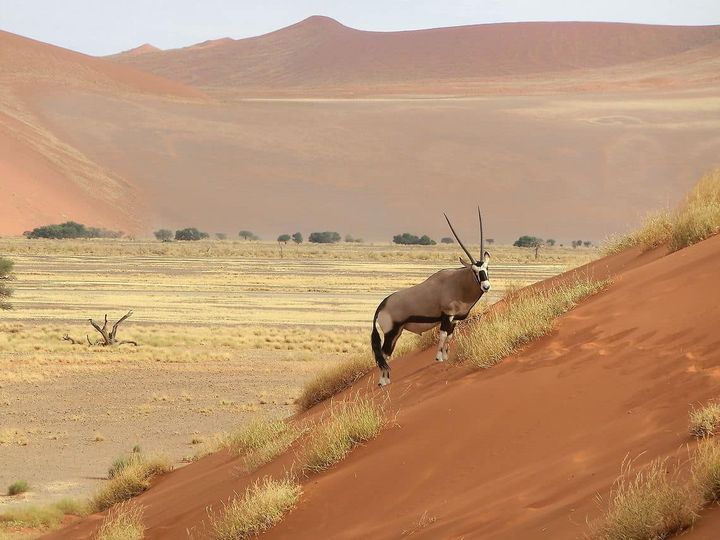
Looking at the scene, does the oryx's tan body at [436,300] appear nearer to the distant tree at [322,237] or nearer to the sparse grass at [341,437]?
the sparse grass at [341,437]

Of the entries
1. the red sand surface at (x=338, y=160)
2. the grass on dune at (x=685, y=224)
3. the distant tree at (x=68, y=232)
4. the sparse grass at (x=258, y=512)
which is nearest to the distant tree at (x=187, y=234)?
the distant tree at (x=68, y=232)

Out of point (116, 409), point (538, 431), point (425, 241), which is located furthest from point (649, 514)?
Answer: point (425, 241)

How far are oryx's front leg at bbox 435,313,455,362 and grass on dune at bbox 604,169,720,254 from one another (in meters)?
2.70

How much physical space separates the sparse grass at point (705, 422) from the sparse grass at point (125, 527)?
5174mm

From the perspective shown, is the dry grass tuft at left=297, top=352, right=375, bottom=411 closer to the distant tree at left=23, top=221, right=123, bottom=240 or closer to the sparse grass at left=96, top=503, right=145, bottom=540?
the sparse grass at left=96, top=503, right=145, bottom=540

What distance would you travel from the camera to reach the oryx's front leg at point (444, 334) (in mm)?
10961

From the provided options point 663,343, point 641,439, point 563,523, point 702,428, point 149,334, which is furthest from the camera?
point 149,334

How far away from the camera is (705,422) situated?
6.58m

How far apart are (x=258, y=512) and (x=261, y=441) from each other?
129 inches

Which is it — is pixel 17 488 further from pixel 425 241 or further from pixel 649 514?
pixel 425 241

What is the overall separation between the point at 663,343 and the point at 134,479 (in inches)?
273

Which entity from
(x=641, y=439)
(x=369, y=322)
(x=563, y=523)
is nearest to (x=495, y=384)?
(x=641, y=439)

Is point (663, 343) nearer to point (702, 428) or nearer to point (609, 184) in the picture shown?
point (702, 428)

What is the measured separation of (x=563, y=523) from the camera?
20.2 feet
